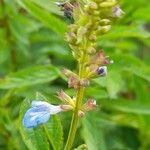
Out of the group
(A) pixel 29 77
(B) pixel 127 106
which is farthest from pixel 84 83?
(B) pixel 127 106

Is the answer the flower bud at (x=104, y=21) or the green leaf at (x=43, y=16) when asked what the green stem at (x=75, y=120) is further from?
the green leaf at (x=43, y=16)

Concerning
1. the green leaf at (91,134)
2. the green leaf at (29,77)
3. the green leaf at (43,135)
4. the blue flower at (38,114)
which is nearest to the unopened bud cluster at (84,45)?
the blue flower at (38,114)

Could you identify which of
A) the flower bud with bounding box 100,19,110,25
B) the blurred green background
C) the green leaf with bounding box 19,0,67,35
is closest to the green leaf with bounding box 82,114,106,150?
the blurred green background

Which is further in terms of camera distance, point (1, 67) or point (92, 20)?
point (1, 67)

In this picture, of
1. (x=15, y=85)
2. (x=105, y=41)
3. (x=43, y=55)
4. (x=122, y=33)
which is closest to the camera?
(x=15, y=85)

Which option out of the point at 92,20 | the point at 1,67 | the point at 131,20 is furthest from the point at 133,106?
the point at 92,20

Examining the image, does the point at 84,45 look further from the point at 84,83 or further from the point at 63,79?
the point at 63,79

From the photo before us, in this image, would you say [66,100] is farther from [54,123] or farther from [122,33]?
[122,33]

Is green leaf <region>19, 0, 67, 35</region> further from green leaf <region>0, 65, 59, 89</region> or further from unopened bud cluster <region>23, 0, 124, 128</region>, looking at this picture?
unopened bud cluster <region>23, 0, 124, 128</region>
